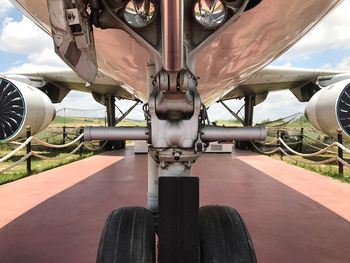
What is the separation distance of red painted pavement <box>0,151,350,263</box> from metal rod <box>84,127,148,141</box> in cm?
126

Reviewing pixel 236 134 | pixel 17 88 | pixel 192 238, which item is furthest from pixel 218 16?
pixel 17 88

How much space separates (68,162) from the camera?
811cm

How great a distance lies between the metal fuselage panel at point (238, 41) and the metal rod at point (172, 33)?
34 cm

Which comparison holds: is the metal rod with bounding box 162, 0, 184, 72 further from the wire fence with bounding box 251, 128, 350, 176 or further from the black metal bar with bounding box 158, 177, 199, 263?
the wire fence with bounding box 251, 128, 350, 176

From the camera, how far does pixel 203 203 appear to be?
4164mm

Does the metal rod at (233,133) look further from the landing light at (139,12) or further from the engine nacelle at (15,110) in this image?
the engine nacelle at (15,110)

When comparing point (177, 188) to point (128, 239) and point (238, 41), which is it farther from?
point (238, 41)

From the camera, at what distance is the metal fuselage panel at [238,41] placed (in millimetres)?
1797

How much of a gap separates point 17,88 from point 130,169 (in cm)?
265

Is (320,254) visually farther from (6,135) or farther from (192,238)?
(6,135)

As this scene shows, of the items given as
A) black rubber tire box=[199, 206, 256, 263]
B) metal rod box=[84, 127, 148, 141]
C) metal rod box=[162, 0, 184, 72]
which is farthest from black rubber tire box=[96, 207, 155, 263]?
metal rod box=[162, 0, 184, 72]

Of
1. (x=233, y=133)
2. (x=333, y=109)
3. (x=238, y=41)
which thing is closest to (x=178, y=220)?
(x=233, y=133)

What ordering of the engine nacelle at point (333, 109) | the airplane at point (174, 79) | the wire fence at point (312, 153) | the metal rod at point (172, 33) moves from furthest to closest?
1. the wire fence at point (312, 153)
2. the engine nacelle at point (333, 109)
3. the airplane at point (174, 79)
4. the metal rod at point (172, 33)

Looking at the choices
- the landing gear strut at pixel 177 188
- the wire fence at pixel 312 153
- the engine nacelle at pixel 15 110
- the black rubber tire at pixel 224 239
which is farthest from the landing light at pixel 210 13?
the engine nacelle at pixel 15 110
